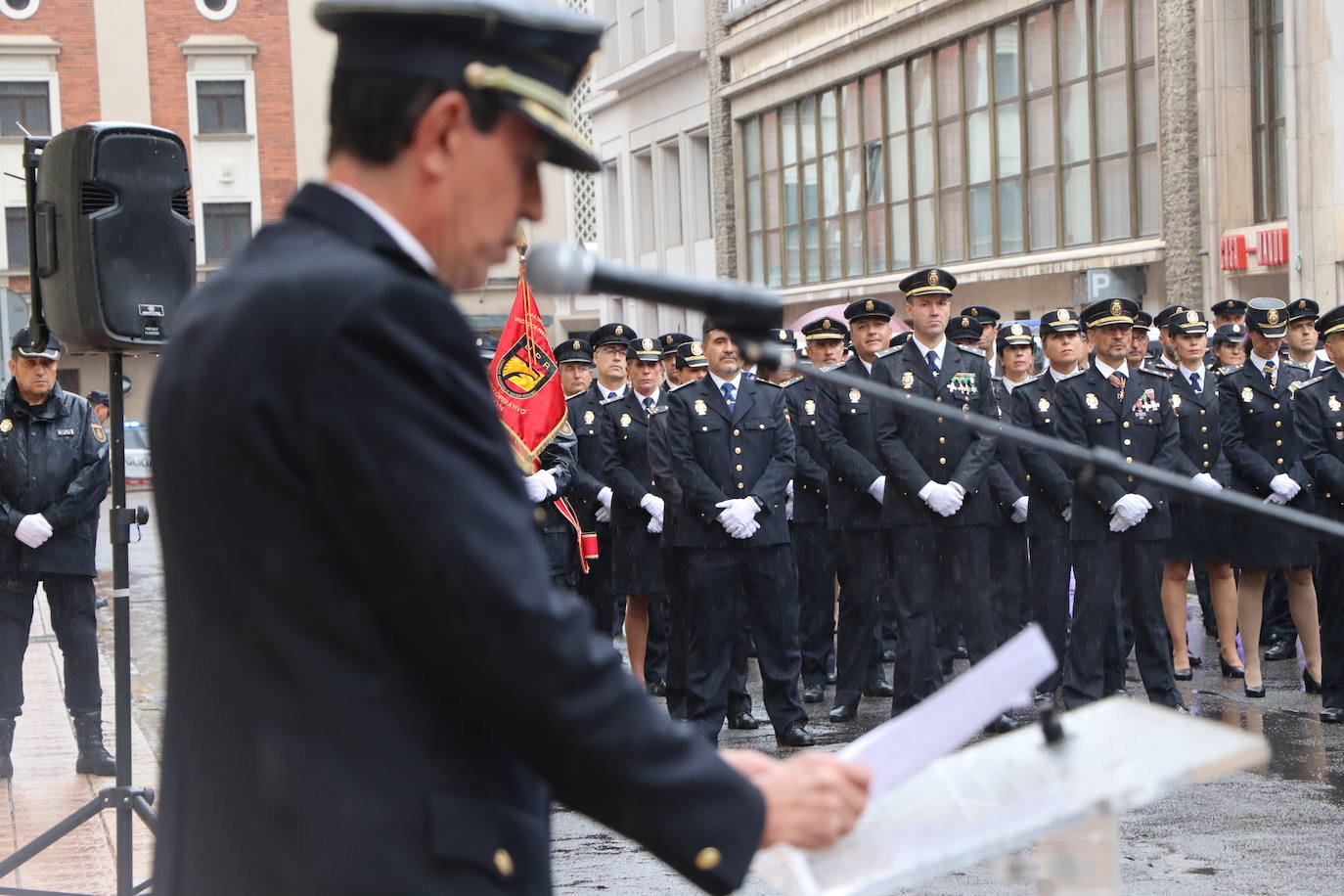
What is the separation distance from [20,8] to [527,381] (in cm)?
3988

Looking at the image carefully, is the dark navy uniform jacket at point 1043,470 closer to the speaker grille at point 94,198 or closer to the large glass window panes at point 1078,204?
the speaker grille at point 94,198

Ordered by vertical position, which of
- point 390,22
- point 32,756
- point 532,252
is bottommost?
point 32,756

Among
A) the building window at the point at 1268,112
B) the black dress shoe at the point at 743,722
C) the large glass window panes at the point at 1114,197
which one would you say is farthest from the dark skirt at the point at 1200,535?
the large glass window panes at the point at 1114,197

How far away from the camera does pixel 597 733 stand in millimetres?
1813

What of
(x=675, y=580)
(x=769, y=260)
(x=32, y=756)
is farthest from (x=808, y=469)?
(x=769, y=260)

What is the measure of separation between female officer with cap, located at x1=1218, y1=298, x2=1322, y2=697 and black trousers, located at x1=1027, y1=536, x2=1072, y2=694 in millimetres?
1009

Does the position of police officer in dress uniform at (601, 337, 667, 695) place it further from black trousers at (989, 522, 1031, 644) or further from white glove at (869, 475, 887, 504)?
black trousers at (989, 522, 1031, 644)

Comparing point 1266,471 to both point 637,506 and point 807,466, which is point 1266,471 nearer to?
point 807,466

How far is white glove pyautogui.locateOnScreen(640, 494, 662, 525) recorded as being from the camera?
11.4 meters

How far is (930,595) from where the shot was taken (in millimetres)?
9852

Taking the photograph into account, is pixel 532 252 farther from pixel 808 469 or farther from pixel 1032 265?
pixel 1032 265

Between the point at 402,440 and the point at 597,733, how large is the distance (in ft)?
1.15

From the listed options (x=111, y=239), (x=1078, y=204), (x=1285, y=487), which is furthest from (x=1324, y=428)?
(x=1078, y=204)

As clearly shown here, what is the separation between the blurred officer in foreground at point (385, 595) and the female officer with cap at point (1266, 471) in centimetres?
887
